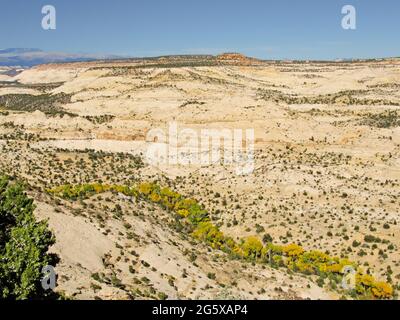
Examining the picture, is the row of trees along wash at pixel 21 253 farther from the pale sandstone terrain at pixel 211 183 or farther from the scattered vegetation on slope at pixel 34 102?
the scattered vegetation on slope at pixel 34 102

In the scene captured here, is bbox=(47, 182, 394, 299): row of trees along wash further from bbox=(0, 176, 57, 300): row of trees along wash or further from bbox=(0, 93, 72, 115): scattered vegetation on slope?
bbox=(0, 93, 72, 115): scattered vegetation on slope

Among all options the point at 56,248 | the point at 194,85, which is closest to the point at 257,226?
the point at 56,248

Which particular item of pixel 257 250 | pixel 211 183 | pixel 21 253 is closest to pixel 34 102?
pixel 211 183

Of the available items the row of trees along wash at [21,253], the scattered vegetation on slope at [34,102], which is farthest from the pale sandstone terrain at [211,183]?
the row of trees along wash at [21,253]

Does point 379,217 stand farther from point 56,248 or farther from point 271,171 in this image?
point 56,248

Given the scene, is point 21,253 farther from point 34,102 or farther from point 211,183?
point 34,102
